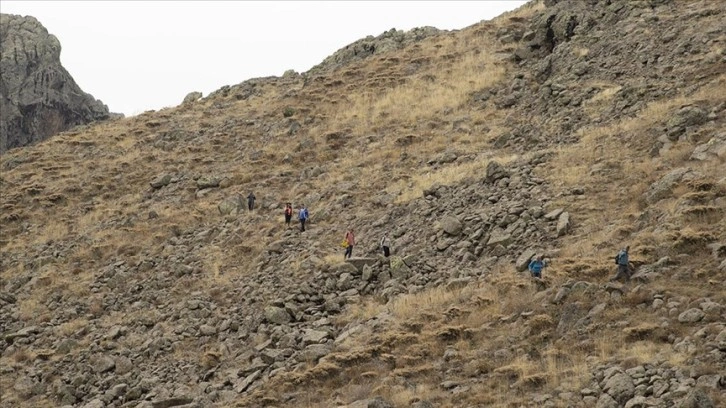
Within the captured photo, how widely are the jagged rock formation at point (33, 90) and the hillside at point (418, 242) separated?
505 inches

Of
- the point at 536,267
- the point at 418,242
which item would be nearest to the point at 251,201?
the point at 418,242

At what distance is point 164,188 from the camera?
3600 centimetres

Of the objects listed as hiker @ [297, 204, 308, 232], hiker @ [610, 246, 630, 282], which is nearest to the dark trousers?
hiker @ [610, 246, 630, 282]

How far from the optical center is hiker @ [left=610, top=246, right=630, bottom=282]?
16.5m

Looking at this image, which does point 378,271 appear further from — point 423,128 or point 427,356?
point 423,128

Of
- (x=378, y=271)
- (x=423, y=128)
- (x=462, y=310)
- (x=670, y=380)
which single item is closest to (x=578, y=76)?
(x=423, y=128)

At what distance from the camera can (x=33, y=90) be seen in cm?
5638

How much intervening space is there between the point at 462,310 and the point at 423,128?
19.2m

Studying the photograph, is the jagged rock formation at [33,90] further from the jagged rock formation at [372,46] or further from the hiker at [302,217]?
the hiker at [302,217]

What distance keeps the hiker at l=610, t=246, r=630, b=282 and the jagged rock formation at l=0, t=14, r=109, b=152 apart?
161 ft

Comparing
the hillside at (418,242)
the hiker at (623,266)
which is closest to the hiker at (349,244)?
the hillside at (418,242)

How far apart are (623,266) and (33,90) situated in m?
52.3

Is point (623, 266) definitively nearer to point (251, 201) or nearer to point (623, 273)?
point (623, 273)

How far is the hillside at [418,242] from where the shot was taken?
15.4 m
